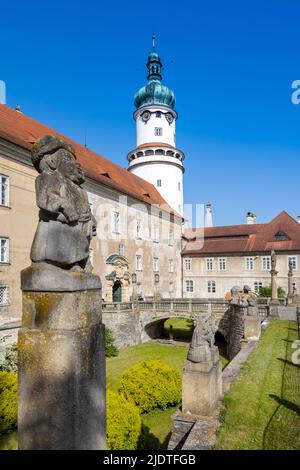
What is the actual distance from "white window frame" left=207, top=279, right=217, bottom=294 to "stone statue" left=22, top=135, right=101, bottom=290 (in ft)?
127

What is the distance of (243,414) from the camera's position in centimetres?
699

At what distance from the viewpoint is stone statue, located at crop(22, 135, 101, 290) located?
2449 millimetres

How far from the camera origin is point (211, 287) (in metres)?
40.3

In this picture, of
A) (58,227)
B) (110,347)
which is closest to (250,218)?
(110,347)

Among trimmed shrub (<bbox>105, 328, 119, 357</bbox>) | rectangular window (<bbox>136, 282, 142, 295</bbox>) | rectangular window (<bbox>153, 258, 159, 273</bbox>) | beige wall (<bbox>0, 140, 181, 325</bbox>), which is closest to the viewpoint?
beige wall (<bbox>0, 140, 181, 325</bbox>)

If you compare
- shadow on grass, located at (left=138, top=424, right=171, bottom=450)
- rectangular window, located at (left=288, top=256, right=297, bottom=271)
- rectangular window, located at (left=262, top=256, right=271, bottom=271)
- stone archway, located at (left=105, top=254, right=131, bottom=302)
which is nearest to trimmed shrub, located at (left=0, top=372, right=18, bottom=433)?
shadow on grass, located at (left=138, top=424, right=171, bottom=450)

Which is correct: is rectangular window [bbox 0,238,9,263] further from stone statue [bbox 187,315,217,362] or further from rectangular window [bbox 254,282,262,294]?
rectangular window [bbox 254,282,262,294]

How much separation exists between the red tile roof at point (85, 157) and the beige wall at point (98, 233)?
2.03ft

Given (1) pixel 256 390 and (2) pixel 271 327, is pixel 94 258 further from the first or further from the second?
(1) pixel 256 390

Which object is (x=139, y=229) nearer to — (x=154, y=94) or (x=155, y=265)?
(x=155, y=265)

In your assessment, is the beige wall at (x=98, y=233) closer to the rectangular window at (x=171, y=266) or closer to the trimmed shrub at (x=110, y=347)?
the rectangular window at (x=171, y=266)

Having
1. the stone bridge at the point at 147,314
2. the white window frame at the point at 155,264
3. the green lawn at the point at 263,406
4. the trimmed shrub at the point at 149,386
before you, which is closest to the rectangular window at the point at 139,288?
the white window frame at the point at 155,264

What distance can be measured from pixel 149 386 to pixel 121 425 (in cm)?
502
